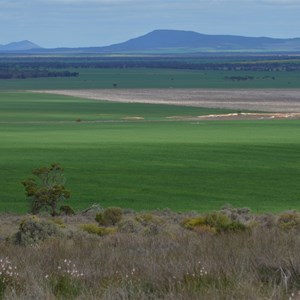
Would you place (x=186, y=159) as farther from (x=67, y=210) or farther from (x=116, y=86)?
(x=116, y=86)

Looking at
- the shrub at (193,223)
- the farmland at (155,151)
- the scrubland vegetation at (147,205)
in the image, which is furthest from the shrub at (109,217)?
the farmland at (155,151)

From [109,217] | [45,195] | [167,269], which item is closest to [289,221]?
[109,217]

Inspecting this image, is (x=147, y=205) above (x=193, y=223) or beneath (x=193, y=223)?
beneath

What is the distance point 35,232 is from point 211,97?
87815mm

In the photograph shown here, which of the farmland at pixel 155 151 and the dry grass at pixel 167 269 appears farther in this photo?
the farmland at pixel 155 151

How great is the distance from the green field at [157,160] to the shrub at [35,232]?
1345 cm

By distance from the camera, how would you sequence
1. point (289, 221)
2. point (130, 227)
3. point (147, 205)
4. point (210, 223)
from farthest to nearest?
1. point (147, 205)
2. point (289, 221)
3. point (130, 227)
4. point (210, 223)

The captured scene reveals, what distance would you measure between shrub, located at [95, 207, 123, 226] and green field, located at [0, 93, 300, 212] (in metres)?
6.47

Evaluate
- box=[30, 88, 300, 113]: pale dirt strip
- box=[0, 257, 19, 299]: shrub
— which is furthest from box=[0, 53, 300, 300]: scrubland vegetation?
box=[30, 88, 300, 113]: pale dirt strip

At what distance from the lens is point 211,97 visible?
10406 centimetres

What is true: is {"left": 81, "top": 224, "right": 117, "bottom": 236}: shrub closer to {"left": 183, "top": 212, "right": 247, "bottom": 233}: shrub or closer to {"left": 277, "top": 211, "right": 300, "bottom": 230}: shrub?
{"left": 183, "top": 212, "right": 247, "bottom": 233}: shrub

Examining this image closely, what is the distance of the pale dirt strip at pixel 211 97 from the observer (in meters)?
90.3

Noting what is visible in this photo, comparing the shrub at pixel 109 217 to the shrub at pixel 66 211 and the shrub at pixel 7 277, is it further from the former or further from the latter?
the shrub at pixel 7 277

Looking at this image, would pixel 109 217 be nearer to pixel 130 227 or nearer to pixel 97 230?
pixel 130 227
